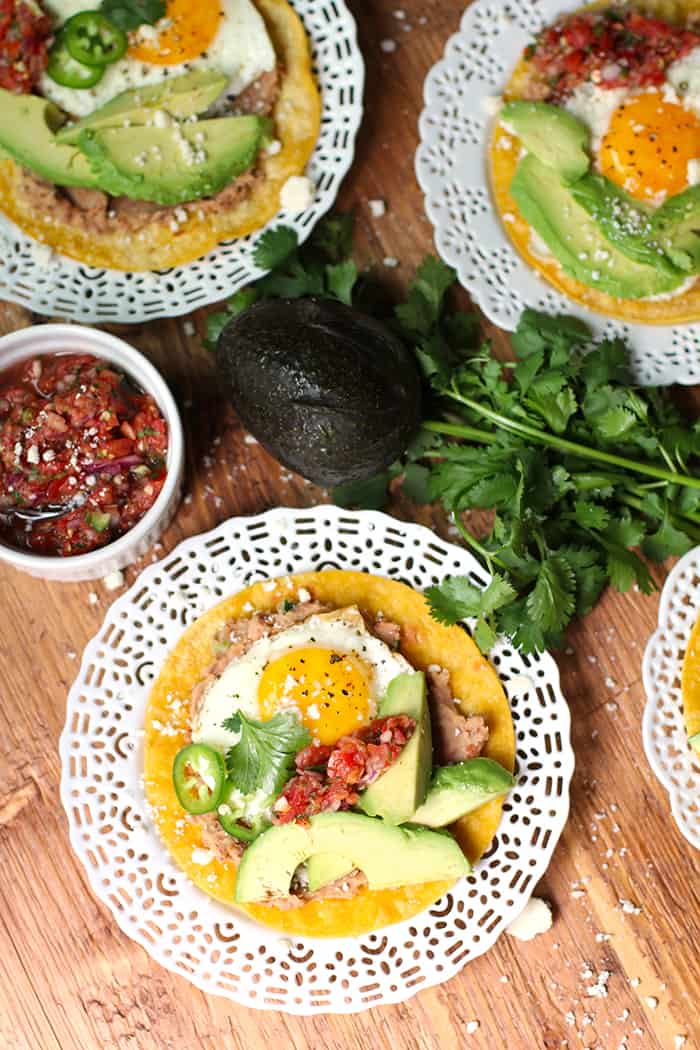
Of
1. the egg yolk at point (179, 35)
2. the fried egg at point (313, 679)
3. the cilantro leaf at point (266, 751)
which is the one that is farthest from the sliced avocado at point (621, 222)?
the cilantro leaf at point (266, 751)

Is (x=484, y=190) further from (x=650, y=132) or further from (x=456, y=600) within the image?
(x=456, y=600)

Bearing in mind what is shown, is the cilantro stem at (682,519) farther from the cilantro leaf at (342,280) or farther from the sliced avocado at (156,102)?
the sliced avocado at (156,102)

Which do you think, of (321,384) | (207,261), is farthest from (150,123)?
(321,384)

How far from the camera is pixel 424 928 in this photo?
322 cm

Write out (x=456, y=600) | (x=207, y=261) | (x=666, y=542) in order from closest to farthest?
1. (x=456, y=600)
2. (x=666, y=542)
3. (x=207, y=261)

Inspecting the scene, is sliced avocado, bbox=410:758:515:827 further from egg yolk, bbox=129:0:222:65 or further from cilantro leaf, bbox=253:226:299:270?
egg yolk, bbox=129:0:222:65

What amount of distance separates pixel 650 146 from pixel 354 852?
84.2 inches

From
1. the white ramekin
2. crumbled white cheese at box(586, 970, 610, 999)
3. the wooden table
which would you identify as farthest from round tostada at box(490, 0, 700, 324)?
crumbled white cheese at box(586, 970, 610, 999)

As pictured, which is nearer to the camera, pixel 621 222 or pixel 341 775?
pixel 341 775

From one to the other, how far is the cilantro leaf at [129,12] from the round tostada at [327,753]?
1.64m

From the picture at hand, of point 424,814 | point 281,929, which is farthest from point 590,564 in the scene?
point 281,929

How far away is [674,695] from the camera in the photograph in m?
3.31

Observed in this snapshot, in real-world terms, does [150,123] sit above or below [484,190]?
above

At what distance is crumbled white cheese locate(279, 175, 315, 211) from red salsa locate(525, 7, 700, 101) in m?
0.78
